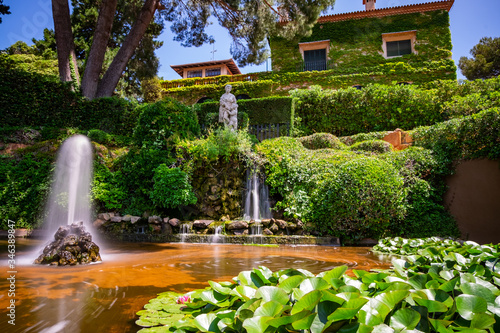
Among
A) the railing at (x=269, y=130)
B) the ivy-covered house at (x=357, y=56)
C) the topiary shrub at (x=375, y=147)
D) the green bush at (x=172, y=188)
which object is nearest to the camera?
the green bush at (x=172, y=188)

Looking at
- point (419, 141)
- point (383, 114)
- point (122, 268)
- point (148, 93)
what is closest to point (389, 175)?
point (419, 141)

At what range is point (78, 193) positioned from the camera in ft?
27.5

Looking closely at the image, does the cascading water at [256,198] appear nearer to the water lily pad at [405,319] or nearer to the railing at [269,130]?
the railing at [269,130]

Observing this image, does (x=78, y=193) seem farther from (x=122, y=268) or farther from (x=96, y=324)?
(x=96, y=324)

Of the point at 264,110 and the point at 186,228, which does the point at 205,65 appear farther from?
the point at 186,228

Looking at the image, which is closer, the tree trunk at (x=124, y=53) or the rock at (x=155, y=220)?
the rock at (x=155, y=220)

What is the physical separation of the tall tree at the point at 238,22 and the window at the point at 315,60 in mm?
6646

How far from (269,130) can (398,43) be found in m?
14.9

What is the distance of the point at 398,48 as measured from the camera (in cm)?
2128

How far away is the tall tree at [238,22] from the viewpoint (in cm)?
1462

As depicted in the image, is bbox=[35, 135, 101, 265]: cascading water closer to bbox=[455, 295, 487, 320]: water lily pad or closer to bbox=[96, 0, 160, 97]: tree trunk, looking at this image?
bbox=[96, 0, 160, 97]: tree trunk

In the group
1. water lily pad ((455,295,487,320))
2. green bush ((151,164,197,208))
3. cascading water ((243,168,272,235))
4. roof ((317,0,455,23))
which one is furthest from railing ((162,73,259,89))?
water lily pad ((455,295,487,320))

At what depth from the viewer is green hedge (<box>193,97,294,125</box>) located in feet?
45.1

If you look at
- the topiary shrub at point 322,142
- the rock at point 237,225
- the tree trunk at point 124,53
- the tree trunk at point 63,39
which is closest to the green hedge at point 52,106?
the tree trunk at point 63,39
